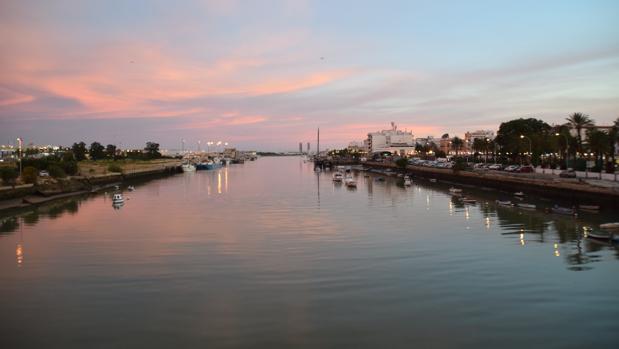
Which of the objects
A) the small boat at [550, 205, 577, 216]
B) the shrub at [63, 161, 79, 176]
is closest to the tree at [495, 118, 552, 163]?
the small boat at [550, 205, 577, 216]

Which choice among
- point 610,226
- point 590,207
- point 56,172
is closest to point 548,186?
point 590,207

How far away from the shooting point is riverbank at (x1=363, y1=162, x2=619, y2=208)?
4447 centimetres

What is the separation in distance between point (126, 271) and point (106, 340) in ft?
27.7

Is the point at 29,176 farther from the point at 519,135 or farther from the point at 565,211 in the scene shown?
the point at 519,135

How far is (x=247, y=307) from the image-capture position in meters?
17.9

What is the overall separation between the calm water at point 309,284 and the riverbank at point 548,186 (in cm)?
585

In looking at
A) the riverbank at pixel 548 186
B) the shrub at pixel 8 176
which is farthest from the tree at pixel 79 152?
the riverbank at pixel 548 186

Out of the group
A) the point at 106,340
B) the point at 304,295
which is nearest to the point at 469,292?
the point at 304,295

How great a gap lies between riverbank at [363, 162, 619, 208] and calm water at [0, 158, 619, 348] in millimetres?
5852

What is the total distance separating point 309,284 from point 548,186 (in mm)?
42876

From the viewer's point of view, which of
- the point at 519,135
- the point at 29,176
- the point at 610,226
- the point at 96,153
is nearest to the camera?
the point at 610,226

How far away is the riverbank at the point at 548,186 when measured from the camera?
44469mm

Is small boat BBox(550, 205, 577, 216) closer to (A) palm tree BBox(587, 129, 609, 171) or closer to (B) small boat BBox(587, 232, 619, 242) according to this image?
(B) small boat BBox(587, 232, 619, 242)

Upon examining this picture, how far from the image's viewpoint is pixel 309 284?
20750mm
